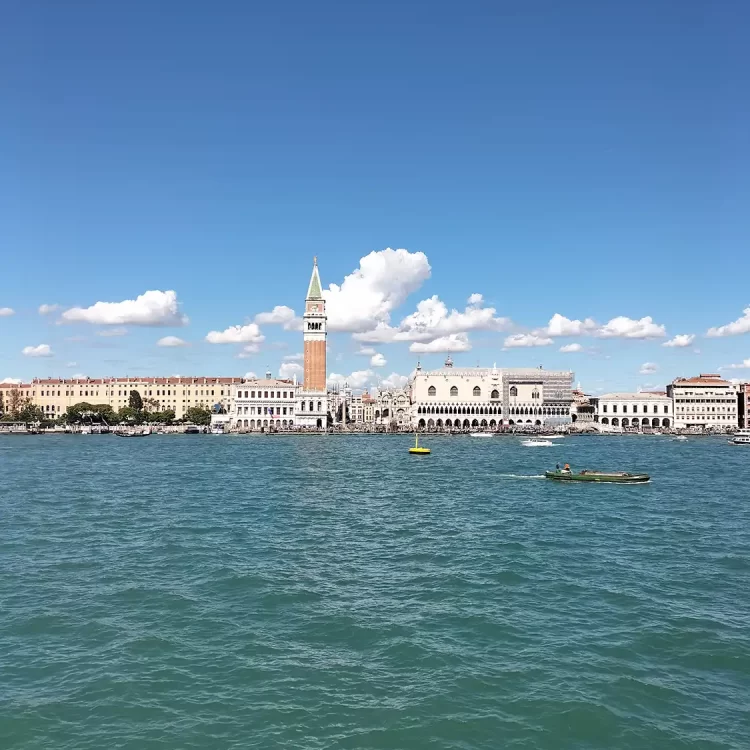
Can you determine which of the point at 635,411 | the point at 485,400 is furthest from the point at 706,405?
the point at 485,400

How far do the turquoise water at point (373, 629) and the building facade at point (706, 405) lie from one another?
407 ft

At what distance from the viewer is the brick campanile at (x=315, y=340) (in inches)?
5049

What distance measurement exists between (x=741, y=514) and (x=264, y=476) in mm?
27370

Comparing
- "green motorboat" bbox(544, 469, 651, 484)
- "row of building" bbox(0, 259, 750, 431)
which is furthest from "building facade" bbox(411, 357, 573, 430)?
"green motorboat" bbox(544, 469, 651, 484)

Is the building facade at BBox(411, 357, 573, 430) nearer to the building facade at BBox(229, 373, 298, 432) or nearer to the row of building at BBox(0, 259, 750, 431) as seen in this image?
the row of building at BBox(0, 259, 750, 431)

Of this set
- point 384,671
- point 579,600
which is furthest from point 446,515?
point 384,671

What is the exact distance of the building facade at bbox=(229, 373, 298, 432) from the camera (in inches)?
5079

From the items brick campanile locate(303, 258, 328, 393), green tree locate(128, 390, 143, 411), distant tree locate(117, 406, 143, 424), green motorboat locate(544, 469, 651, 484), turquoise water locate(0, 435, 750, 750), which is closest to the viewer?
turquoise water locate(0, 435, 750, 750)

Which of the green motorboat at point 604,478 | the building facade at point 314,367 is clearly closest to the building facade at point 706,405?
the building facade at point 314,367

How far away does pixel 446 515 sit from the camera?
90.2 feet

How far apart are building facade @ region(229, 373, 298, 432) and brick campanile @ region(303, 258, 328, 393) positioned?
4.27 metres

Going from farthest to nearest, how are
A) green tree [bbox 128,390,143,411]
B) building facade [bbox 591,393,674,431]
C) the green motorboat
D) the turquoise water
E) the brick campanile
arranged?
building facade [bbox 591,393,674,431]
green tree [bbox 128,390,143,411]
the brick campanile
the green motorboat
the turquoise water

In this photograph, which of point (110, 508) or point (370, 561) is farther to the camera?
point (110, 508)

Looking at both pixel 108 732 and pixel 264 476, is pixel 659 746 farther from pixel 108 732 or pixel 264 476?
pixel 264 476
